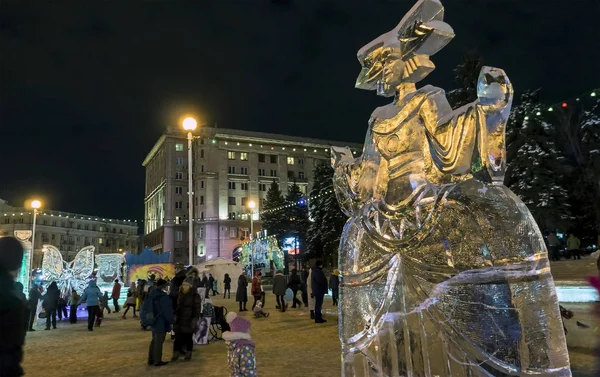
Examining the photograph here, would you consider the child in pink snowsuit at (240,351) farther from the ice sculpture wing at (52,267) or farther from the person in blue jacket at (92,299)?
the ice sculpture wing at (52,267)

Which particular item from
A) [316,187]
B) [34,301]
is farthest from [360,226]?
[316,187]

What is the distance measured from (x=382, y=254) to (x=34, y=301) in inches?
580

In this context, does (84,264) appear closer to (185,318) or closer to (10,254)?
(185,318)

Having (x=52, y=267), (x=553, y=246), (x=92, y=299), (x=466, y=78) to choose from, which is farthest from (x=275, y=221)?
(x=92, y=299)

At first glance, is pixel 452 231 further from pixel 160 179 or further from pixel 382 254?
pixel 160 179

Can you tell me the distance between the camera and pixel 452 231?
2.79 meters

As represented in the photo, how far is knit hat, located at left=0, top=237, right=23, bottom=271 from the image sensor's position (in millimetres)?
3535

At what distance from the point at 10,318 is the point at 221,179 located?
213 feet

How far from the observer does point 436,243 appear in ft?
9.43

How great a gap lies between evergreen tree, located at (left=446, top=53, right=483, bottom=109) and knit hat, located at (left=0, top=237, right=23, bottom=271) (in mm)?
20291

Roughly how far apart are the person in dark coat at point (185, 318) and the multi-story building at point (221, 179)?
5631cm

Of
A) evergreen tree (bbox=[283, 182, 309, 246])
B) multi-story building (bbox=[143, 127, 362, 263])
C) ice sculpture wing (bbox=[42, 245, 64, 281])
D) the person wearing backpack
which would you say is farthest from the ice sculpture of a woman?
multi-story building (bbox=[143, 127, 362, 263])

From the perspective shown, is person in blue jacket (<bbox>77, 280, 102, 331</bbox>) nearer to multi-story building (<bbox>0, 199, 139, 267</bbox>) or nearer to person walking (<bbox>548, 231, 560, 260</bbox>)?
person walking (<bbox>548, 231, 560, 260</bbox>)

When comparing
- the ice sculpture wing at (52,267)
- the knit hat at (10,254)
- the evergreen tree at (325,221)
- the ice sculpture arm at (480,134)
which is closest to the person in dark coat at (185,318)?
→ the knit hat at (10,254)
